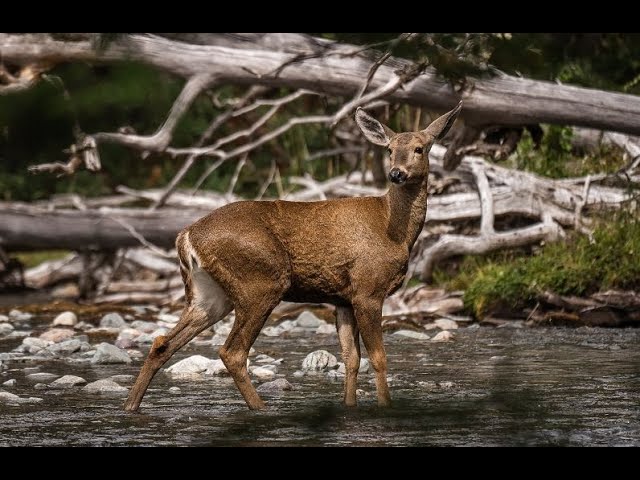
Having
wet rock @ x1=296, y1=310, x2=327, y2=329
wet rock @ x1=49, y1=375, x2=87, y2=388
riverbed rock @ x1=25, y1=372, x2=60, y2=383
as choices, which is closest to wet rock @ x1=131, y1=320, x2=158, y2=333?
wet rock @ x1=296, y1=310, x2=327, y2=329

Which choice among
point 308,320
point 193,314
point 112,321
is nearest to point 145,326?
point 112,321

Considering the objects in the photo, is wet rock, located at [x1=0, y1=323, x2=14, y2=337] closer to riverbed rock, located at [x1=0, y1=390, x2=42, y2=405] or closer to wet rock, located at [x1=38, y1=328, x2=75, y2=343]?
wet rock, located at [x1=38, y1=328, x2=75, y2=343]

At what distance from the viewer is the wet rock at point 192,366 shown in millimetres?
8211

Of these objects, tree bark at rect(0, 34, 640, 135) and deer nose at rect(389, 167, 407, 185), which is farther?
tree bark at rect(0, 34, 640, 135)

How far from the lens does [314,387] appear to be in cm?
743

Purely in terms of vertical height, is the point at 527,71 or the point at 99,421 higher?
the point at 527,71

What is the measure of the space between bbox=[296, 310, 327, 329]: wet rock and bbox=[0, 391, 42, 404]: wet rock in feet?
14.5

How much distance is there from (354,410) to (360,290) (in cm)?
74

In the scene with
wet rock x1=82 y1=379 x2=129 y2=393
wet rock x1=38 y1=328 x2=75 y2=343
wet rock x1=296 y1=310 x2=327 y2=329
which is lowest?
wet rock x1=296 y1=310 x2=327 y2=329

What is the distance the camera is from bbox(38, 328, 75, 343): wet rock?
397 inches

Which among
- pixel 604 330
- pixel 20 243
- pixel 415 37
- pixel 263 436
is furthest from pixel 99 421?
pixel 20 243

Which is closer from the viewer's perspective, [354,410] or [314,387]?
[354,410]

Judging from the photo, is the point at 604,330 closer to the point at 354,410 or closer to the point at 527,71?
the point at 354,410
